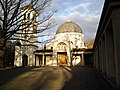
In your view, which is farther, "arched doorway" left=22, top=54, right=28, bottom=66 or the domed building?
"arched doorway" left=22, top=54, right=28, bottom=66

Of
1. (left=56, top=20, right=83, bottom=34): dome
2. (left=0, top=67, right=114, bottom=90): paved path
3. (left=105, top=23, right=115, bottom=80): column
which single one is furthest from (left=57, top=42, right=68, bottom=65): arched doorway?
(left=105, top=23, right=115, bottom=80): column

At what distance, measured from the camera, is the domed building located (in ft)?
159

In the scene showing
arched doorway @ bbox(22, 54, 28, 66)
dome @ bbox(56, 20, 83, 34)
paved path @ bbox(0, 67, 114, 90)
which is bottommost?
paved path @ bbox(0, 67, 114, 90)

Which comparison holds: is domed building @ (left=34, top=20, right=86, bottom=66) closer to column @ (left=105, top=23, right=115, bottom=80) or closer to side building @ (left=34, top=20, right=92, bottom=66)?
side building @ (left=34, top=20, right=92, bottom=66)

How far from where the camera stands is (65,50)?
161ft

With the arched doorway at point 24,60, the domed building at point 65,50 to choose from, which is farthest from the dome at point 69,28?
the arched doorway at point 24,60

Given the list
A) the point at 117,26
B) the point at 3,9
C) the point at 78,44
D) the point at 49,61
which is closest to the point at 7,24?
the point at 3,9

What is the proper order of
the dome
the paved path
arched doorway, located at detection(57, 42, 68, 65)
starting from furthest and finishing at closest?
the dome < arched doorway, located at detection(57, 42, 68, 65) < the paved path

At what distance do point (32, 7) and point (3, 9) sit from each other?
2313mm

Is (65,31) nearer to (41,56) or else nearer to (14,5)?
(41,56)

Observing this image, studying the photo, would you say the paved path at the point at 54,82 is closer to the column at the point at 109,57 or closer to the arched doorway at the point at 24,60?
the column at the point at 109,57

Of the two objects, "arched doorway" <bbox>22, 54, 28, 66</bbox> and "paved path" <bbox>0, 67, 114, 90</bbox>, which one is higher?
"arched doorway" <bbox>22, 54, 28, 66</bbox>

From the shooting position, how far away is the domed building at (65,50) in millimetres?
48531

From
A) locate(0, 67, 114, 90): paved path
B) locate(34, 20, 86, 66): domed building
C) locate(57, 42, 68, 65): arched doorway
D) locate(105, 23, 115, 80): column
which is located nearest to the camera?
locate(0, 67, 114, 90): paved path
